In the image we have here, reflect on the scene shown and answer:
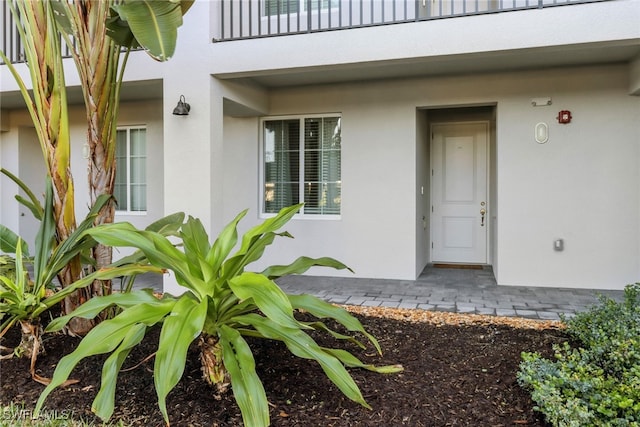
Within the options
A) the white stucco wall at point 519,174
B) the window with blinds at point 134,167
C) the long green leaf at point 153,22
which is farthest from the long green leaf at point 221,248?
the window with blinds at point 134,167

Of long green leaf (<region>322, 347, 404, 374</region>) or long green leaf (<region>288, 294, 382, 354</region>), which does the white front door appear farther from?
long green leaf (<region>288, 294, 382, 354</region>)

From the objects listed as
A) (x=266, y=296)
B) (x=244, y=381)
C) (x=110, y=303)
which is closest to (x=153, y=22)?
Result: (x=110, y=303)

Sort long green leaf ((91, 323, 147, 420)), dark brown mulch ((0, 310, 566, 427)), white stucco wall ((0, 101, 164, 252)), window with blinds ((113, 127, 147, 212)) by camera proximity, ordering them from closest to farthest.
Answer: long green leaf ((91, 323, 147, 420)) → dark brown mulch ((0, 310, 566, 427)) → white stucco wall ((0, 101, 164, 252)) → window with blinds ((113, 127, 147, 212))

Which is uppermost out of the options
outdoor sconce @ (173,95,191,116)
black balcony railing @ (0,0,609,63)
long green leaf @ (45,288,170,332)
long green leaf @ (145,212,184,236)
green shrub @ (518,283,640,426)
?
black balcony railing @ (0,0,609,63)

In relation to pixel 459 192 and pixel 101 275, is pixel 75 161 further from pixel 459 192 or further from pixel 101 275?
pixel 459 192

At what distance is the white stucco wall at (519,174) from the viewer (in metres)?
6.01

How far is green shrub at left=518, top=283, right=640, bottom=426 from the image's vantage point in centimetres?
210

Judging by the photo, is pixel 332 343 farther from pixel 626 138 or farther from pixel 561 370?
pixel 626 138

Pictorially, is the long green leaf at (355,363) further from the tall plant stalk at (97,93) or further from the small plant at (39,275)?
the tall plant stalk at (97,93)

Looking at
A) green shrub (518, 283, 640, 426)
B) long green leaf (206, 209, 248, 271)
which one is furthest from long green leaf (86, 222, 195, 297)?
green shrub (518, 283, 640, 426)

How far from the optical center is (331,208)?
7277mm

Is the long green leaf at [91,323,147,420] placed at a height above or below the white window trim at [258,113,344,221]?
below

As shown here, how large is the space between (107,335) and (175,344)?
0.42m

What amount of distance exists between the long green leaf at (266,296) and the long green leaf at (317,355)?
8.7 inches
